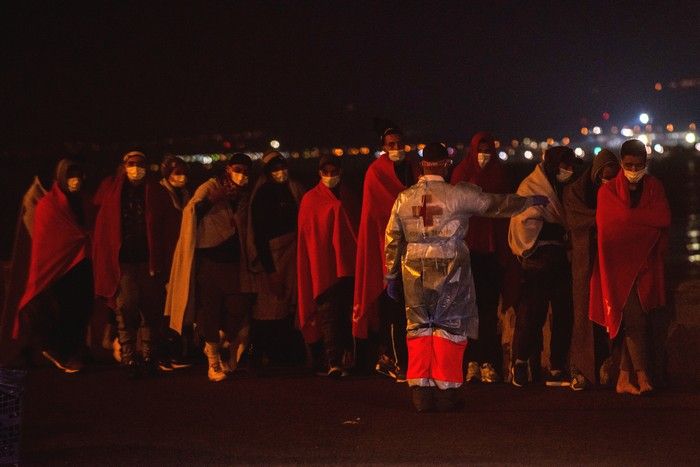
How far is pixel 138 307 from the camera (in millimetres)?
13617

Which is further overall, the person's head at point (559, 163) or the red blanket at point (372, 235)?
the red blanket at point (372, 235)

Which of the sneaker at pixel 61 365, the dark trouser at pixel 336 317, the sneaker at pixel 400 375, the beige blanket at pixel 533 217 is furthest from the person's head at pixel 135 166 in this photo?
the beige blanket at pixel 533 217

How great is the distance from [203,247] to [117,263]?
31.0 inches

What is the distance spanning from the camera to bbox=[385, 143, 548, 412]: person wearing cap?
1082 cm

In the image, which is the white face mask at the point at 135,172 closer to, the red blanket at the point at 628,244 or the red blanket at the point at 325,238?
the red blanket at the point at 325,238

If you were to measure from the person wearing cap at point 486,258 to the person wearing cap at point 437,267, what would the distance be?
1.51 m

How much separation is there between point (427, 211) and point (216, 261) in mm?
3291

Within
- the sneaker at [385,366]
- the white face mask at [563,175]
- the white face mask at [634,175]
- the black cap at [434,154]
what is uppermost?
the black cap at [434,154]

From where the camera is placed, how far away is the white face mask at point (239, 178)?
537 inches

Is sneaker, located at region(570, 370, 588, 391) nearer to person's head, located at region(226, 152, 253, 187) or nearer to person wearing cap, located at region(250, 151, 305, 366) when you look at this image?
person wearing cap, located at region(250, 151, 305, 366)

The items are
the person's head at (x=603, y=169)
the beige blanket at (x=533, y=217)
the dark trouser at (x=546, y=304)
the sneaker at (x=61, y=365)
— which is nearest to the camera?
the person's head at (x=603, y=169)

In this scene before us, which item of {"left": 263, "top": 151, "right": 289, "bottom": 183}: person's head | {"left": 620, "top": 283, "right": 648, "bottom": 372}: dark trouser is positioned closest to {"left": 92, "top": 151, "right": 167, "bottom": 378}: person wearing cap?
{"left": 263, "top": 151, "right": 289, "bottom": 183}: person's head

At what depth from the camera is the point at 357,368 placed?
44.1 ft

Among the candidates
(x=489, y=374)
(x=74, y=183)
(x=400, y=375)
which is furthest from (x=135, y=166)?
(x=489, y=374)
